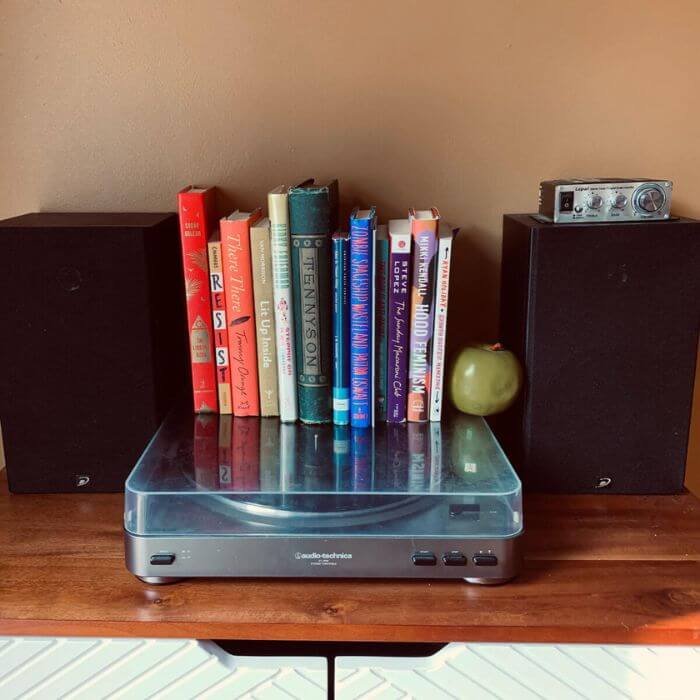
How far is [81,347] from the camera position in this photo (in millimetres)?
1008

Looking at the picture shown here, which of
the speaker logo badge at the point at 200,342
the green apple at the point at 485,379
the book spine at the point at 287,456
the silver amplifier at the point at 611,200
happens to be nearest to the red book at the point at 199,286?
the speaker logo badge at the point at 200,342

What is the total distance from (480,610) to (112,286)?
22.3 inches

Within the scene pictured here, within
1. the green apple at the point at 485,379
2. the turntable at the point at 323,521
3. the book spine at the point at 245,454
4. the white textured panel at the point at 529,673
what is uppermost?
the green apple at the point at 485,379

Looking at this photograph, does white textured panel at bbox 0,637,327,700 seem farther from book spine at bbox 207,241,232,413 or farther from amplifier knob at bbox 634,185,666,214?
amplifier knob at bbox 634,185,666,214

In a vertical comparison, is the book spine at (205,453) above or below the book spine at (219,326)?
below

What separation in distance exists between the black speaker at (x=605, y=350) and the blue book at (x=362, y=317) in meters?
0.19

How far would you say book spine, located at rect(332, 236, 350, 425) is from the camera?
3.26 feet

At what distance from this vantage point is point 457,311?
1.21 metres

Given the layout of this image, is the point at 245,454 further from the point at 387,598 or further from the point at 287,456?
the point at 387,598

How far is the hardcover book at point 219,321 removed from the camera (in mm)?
1024

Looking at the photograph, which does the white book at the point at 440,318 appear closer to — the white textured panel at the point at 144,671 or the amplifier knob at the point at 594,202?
the amplifier knob at the point at 594,202

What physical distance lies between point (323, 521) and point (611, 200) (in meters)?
0.51

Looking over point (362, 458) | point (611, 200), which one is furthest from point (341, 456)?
point (611, 200)

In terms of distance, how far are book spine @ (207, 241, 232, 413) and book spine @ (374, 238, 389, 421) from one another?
0.19m
